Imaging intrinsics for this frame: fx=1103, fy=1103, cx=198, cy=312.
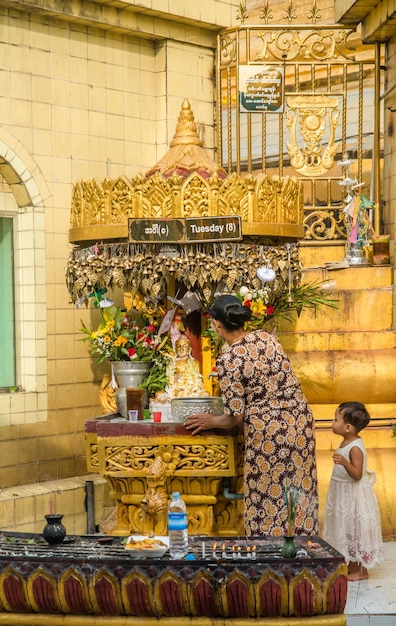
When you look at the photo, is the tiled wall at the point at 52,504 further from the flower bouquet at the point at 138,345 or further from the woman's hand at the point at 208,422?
the woman's hand at the point at 208,422

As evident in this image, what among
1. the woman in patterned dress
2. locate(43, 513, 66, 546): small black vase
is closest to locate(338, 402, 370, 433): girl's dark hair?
the woman in patterned dress

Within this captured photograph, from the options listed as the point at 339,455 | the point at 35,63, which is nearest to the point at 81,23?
the point at 35,63

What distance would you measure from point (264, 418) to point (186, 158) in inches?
93.5

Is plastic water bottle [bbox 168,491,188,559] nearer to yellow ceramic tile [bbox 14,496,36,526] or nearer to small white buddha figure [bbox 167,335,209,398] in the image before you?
small white buddha figure [bbox 167,335,209,398]

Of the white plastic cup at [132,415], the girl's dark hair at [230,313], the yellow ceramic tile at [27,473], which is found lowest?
the yellow ceramic tile at [27,473]

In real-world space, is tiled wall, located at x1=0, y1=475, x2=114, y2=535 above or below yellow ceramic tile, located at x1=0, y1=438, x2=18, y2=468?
below

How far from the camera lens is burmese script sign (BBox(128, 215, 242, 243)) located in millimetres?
7363

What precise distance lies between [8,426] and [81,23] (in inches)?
138

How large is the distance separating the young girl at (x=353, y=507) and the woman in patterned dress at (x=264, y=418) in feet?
0.58

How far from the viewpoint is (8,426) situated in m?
8.94

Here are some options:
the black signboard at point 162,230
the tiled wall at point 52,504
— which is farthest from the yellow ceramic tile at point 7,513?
the black signboard at point 162,230

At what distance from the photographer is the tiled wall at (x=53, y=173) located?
903 centimetres

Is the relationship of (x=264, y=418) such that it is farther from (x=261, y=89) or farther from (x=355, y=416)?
(x=261, y=89)

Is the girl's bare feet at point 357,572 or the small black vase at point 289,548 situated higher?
the small black vase at point 289,548
